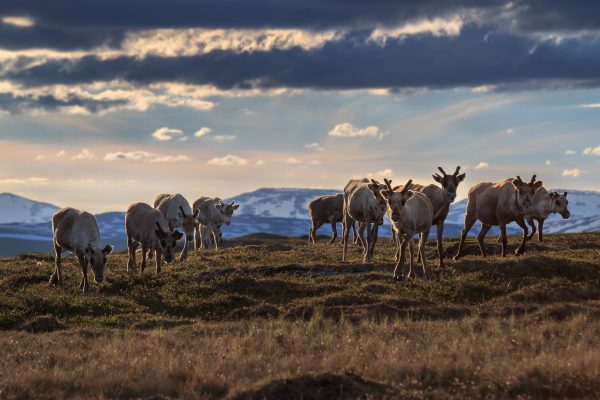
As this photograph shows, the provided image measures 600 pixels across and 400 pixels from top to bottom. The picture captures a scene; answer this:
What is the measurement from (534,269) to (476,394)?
46.8 ft

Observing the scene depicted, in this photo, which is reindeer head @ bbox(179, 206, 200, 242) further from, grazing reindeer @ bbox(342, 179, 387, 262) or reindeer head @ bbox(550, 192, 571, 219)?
reindeer head @ bbox(550, 192, 571, 219)

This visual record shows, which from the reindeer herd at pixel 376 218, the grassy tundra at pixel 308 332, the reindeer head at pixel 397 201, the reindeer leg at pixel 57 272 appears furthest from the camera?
the reindeer leg at pixel 57 272

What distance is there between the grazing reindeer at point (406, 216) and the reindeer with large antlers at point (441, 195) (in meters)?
1.34

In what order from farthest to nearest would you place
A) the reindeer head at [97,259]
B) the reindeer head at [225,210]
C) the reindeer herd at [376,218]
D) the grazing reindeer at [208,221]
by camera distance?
the reindeer head at [225,210] → the grazing reindeer at [208,221] → the reindeer head at [97,259] → the reindeer herd at [376,218]

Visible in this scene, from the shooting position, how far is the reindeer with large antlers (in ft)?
96.4

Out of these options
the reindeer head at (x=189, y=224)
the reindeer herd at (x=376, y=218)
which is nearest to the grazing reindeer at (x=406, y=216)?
the reindeer herd at (x=376, y=218)

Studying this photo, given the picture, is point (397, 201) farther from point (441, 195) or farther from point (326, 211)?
point (326, 211)

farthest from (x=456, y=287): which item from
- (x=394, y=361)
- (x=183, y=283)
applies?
(x=394, y=361)

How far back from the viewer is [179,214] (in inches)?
1549

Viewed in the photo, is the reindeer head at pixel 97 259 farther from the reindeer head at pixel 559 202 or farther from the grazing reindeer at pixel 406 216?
the reindeer head at pixel 559 202

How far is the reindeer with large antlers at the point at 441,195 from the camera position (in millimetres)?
29375

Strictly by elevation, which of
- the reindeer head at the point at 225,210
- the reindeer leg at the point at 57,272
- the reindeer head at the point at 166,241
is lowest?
the reindeer leg at the point at 57,272

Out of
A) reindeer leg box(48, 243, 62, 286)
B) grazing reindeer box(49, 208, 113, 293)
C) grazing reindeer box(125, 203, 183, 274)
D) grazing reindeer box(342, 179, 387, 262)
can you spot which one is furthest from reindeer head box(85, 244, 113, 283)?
grazing reindeer box(342, 179, 387, 262)

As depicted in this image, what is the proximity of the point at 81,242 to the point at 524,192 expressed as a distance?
16718mm
